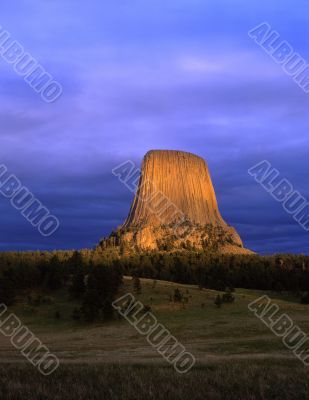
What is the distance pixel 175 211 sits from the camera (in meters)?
71.8

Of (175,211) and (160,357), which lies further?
(175,211)

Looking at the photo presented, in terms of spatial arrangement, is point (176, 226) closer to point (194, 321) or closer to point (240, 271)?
point (240, 271)

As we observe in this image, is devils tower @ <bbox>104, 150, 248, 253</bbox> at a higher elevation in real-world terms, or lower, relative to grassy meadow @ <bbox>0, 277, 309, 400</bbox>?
higher

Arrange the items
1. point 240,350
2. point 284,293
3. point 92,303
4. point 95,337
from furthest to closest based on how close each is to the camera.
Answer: point 284,293, point 92,303, point 95,337, point 240,350

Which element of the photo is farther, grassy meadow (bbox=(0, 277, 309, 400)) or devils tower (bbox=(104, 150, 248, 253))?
devils tower (bbox=(104, 150, 248, 253))

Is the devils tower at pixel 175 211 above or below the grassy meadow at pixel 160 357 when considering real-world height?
above

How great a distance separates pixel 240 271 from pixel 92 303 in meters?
20.9

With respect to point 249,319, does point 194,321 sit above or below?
below

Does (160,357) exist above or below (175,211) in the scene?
below

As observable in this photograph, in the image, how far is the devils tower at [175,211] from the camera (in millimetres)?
66125

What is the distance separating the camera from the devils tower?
66125mm

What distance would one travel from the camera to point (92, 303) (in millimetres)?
31141

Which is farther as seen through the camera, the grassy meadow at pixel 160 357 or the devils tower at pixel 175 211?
the devils tower at pixel 175 211

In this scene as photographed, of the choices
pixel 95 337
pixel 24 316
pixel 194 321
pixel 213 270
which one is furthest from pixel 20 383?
pixel 213 270
